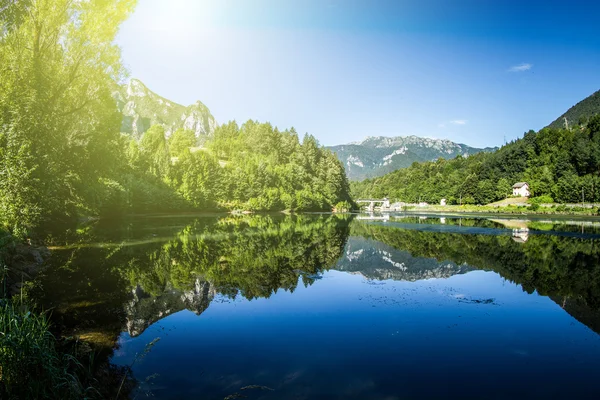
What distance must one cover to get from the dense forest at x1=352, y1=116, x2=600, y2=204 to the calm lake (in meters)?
101

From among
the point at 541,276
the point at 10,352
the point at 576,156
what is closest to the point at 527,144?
the point at 576,156

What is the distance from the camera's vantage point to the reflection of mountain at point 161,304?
42.4ft

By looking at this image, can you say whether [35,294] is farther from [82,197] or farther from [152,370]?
[82,197]

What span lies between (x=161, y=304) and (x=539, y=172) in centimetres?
14867

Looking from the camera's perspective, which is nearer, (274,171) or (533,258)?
(533,258)

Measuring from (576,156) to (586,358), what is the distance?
144 m

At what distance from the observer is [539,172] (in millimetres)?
129625

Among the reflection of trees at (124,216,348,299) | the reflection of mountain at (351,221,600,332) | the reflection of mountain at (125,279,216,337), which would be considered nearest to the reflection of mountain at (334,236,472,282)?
the reflection of trees at (124,216,348,299)

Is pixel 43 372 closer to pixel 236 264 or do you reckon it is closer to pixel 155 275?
pixel 155 275

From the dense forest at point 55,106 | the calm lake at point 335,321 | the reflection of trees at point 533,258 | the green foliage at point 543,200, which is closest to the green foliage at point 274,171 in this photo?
the green foliage at point 543,200

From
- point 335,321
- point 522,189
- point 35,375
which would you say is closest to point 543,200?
point 522,189

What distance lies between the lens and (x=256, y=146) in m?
127

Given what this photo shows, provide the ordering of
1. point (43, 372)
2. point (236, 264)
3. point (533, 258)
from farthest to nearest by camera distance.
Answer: point (533, 258) < point (236, 264) < point (43, 372)

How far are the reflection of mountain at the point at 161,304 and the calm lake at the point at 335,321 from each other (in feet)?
0.29
